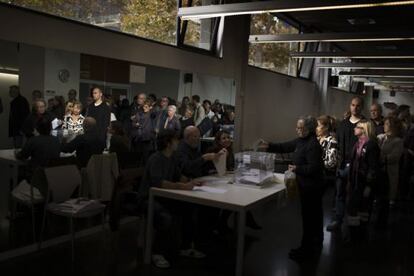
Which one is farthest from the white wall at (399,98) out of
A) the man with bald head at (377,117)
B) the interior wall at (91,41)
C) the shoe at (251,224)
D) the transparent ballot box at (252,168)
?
the transparent ballot box at (252,168)

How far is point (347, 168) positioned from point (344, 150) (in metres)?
0.29

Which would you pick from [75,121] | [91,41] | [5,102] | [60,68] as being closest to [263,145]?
[75,121]

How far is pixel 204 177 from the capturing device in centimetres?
429

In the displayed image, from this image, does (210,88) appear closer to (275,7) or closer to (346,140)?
(275,7)

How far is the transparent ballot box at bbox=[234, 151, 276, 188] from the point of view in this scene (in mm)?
3972

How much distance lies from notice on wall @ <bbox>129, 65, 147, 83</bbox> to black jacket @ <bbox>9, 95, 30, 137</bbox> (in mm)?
1434

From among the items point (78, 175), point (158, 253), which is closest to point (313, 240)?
point (158, 253)

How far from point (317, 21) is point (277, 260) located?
23.2 feet

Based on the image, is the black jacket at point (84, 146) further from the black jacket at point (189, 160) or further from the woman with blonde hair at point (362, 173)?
the woman with blonde hair at point (362, 173)

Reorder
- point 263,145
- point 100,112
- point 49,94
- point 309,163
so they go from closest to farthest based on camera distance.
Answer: point 49,94, point 309,163, point 100,112, point 263,145

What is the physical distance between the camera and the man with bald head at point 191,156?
3982mm

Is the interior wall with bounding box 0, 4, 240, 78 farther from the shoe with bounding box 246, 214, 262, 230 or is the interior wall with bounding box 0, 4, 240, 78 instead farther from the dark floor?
the shoe with bounding box 246, 214, 262, 230

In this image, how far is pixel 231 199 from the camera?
11.0 feet

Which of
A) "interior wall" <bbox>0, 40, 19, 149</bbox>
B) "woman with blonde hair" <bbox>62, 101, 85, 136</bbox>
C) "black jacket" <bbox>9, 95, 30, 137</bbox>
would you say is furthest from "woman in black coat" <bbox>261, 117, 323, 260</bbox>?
"interior wall" <bbox>0, 40, 19, 149</bbox>
